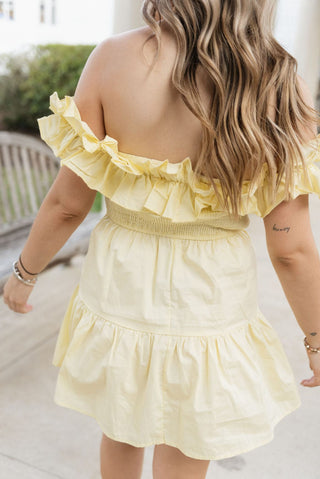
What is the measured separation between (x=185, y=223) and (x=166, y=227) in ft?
0.14

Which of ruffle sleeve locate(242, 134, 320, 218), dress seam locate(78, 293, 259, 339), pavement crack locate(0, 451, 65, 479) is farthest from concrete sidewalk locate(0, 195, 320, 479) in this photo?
ruffle sleeve locate(242, 134, 320, 218)

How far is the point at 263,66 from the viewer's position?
111 centimetres

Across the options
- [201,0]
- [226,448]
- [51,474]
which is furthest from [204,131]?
[51,474]

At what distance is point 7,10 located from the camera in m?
6.51

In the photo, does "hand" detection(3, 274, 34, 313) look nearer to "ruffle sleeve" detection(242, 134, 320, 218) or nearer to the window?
"ruffle sleeve" detection(242, 134, 320, 218)

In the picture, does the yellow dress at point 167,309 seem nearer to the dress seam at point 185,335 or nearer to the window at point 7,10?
the dress seam at point 185,335

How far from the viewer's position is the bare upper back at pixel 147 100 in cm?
112

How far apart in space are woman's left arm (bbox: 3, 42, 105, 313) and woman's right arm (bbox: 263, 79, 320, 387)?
0.42 m

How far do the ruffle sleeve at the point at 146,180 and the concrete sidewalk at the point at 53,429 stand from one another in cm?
123

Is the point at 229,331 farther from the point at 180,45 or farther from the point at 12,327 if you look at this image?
the point at 12,327

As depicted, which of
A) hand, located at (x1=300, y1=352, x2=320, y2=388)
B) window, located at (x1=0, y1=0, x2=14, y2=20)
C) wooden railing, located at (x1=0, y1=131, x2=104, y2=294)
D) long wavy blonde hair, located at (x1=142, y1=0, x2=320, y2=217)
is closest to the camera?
long wavy blonde hair, located at (x1=142, y1=0, x2=320, y2=217)

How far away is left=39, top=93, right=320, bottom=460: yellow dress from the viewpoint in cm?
123

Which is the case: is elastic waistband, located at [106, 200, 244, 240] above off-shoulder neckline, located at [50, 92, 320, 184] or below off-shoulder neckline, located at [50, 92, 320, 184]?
below

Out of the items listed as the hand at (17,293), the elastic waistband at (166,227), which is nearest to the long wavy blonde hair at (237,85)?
the elastic waistband at (166,227)
